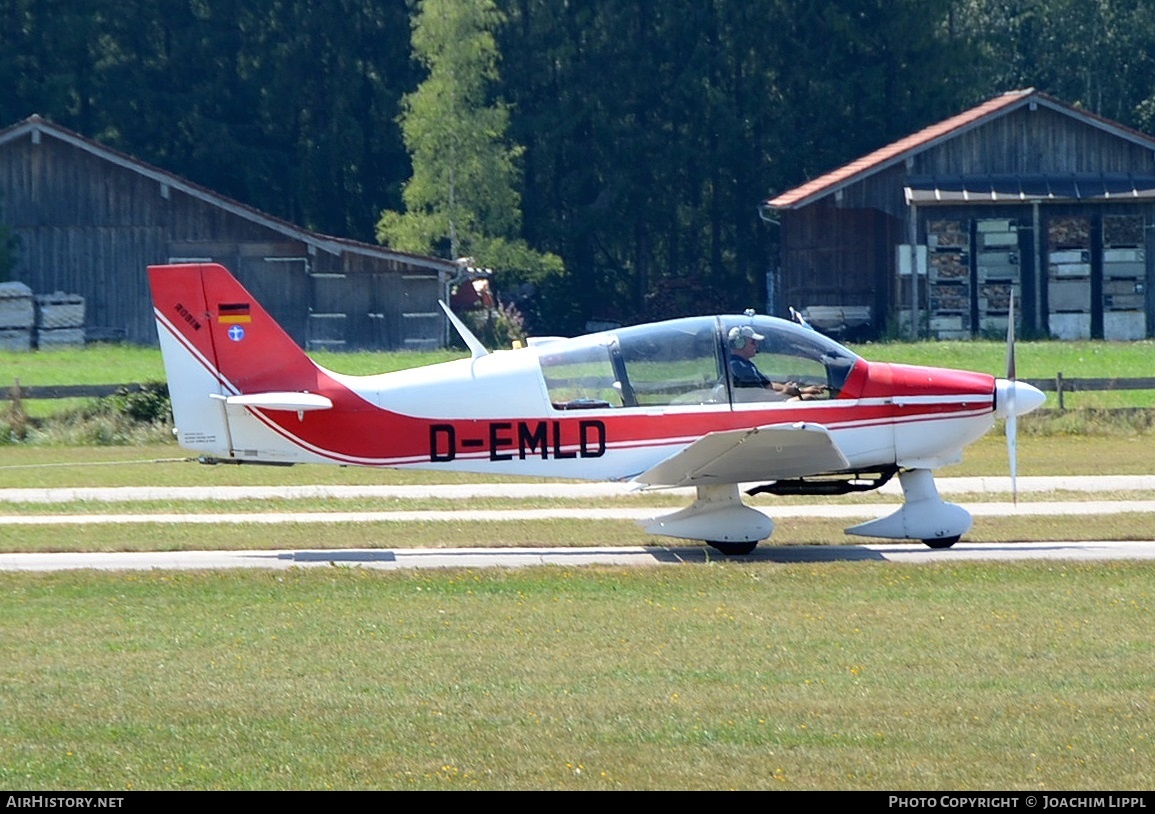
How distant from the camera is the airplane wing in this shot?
1327 cm

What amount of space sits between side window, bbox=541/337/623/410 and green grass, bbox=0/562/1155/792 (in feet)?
5.54

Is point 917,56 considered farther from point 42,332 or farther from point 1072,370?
point 42,332

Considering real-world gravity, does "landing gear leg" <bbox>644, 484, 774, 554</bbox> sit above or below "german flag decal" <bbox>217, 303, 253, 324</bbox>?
below

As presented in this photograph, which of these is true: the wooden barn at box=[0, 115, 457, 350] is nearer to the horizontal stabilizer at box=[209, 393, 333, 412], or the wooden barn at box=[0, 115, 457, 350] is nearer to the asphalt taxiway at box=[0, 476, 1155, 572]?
the asphalt taxiway at box=[0, 476, 1155, 572]

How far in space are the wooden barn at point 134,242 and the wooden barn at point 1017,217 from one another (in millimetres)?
12967

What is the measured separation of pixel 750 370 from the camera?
14.2m

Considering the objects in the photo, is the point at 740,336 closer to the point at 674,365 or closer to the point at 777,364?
the point at 777,364

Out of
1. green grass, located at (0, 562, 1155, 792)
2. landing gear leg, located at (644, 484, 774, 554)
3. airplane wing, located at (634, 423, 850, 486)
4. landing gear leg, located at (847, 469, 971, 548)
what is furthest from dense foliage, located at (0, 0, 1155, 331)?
green grass, located at (0, 562, 1155, 792)

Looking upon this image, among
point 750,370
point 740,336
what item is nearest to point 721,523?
point 750,370

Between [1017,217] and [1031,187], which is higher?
[1031,187]

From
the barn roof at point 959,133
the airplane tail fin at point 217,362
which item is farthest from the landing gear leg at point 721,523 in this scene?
the barn roof at point 959,133

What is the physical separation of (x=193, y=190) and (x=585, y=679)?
36.2m

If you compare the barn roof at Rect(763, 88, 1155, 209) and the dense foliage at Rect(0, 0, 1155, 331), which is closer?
the barn roof at Rect(763, 88, 1155, 209)

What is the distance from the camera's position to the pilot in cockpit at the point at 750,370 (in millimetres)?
14172
